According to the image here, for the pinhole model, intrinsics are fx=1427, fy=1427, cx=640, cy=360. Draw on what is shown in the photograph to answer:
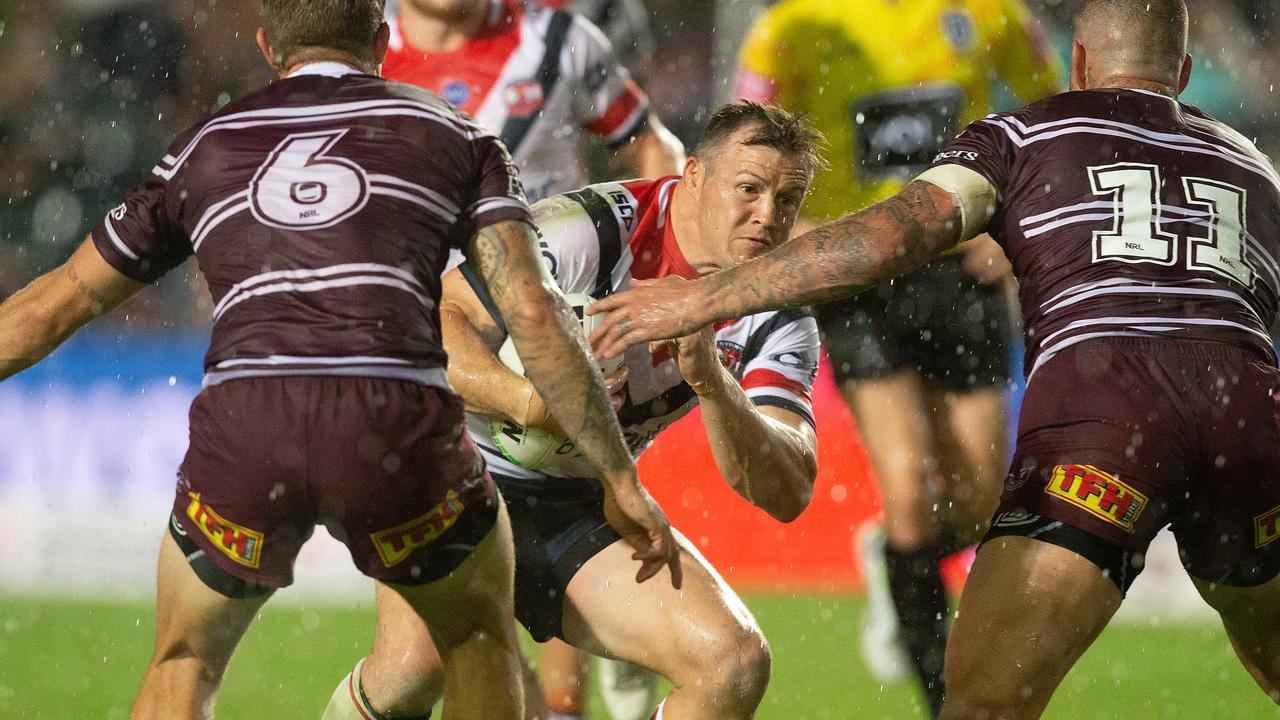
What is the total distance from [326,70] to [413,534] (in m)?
0.88

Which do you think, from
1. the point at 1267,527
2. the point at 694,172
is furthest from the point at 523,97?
the point at 1267,527

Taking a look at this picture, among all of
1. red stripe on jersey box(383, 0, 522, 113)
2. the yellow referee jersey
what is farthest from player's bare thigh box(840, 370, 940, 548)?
red stripe on jersey box(383, 0, 522, 113)

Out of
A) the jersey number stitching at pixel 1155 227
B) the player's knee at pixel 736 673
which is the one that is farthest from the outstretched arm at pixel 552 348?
the jersey number stitching at pixel 1155 227

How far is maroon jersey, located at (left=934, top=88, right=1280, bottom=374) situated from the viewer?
2.88 m

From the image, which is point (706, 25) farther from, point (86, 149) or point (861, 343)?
point (861, 343)

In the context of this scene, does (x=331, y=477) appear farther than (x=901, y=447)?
No

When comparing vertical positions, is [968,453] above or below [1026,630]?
below

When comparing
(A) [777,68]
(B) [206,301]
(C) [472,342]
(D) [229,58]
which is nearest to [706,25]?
(D) [229,58]

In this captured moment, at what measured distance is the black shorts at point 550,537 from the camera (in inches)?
128

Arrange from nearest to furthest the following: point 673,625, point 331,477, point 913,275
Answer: point 331,477
point 673,625
point 913,275

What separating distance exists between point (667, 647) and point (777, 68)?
238 cm

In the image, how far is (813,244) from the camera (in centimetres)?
294

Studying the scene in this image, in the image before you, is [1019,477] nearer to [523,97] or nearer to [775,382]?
[775,382]

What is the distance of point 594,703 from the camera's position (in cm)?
482
